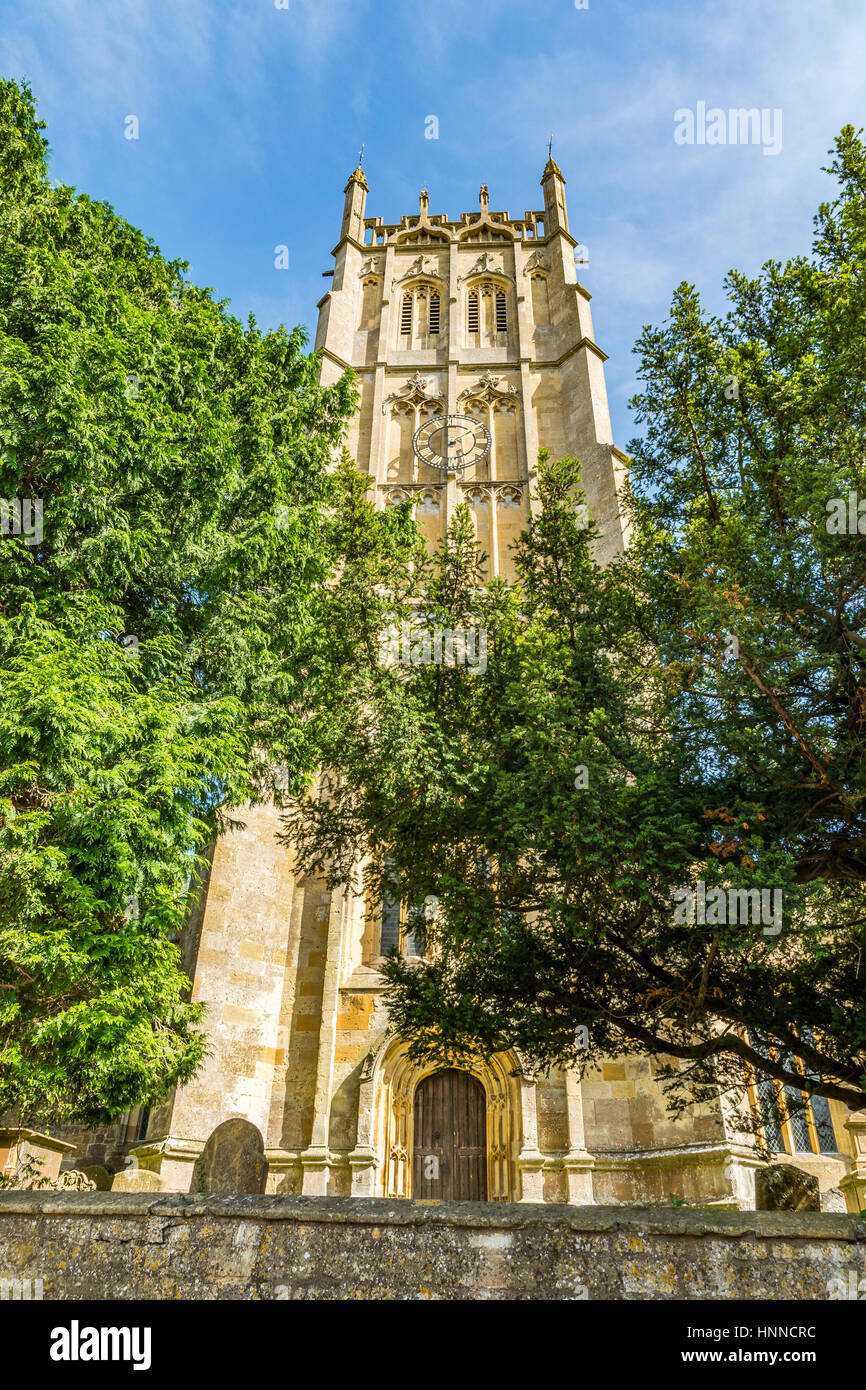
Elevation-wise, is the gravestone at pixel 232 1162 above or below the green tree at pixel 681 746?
below

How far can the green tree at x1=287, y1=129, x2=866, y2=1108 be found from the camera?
673cm

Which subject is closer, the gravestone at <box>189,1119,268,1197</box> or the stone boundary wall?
the stone boundary wall

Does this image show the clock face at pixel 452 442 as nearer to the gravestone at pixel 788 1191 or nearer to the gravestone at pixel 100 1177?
the gravestone at pixel 100 1177

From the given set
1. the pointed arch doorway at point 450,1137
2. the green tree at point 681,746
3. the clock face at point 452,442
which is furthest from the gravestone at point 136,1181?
the clock face at point 452,442

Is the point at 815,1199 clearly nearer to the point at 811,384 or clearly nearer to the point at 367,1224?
the point at 367,1224

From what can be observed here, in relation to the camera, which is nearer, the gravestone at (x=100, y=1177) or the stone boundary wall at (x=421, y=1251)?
the stone boundary wall at (x=421, y=1251)

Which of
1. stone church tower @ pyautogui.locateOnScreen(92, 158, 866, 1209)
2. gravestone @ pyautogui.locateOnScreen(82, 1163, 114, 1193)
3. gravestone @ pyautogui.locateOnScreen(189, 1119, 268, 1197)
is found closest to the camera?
gravestone @ pyautogui.locateOnScreen(189, 1119, 268, 1197)

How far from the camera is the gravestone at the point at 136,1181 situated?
9984mm

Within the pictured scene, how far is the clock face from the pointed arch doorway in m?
15.0

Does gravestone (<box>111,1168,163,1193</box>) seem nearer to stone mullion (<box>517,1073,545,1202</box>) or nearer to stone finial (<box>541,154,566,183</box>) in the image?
stone mullion (<box>517,1073,545,1202</box>)

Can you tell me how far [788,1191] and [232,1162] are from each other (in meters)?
6.75

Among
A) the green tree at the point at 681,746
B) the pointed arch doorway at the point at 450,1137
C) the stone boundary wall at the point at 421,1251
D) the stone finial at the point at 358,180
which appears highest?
the stone finial at the point at 358,180

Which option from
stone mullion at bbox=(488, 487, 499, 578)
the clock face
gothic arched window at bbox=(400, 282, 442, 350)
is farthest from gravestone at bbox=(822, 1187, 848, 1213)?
gothic arched window at bbox=(400, 282, 442, 350)

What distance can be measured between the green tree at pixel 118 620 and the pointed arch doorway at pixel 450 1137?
534 cm
